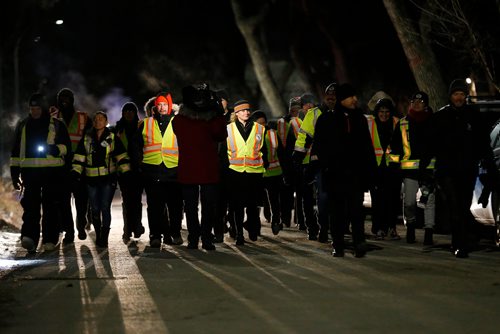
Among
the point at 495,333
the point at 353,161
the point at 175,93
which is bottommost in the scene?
the point at 495,333

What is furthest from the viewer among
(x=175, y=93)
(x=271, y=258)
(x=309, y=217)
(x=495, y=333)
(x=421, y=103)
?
(x=175, y=93)

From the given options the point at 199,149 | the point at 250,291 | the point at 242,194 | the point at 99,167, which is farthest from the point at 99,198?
the point at 250,291

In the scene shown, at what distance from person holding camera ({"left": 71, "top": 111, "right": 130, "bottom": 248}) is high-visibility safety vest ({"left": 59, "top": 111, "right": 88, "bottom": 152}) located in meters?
0.51

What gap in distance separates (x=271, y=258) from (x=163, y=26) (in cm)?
3450

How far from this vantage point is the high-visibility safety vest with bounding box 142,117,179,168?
44.2 feet

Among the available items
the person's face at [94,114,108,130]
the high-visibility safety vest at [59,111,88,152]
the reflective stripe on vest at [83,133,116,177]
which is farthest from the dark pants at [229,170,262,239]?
the high-visibility safety vest at [59,111,88,152]

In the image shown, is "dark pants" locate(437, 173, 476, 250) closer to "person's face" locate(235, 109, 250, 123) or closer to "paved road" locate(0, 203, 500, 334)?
"paved road" locate(0, 203, 500, 334)

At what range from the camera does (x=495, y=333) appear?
731cm

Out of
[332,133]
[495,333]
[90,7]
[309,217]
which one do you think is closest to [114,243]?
[309,217]

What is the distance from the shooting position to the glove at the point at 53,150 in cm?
1306

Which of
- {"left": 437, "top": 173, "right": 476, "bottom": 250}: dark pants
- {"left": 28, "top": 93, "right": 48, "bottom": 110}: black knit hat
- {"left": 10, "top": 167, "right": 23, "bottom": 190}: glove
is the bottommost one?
{"left": 437, "top": 173, "right": 476, "bottom": 250}: dark pants

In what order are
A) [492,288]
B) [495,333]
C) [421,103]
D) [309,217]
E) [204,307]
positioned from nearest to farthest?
[495,333] < [204,307] < [492,288] < [421,103] < [309,217]

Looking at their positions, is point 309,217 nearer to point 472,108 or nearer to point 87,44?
point 472,108

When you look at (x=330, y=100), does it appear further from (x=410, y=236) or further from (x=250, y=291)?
(x=250, y=291)
